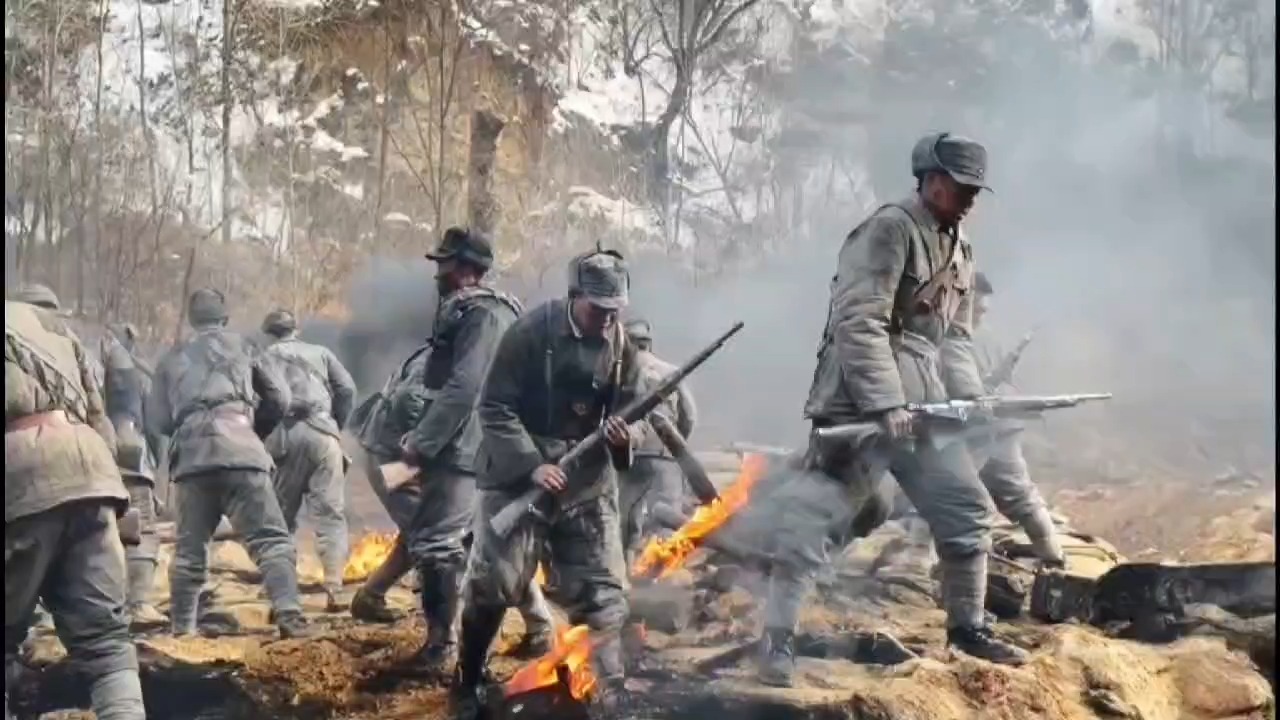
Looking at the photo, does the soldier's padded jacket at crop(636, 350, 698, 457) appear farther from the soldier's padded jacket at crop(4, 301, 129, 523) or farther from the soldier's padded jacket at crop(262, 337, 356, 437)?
the soldier's padded jacket at crop(4, 301, 129, 523)

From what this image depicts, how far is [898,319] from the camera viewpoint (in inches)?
199

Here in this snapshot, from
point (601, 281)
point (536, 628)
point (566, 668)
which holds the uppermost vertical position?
point (601, 281)

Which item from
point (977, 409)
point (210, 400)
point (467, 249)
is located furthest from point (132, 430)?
point (977, 409)

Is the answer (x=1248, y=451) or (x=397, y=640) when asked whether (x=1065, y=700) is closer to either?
(x=1248, y=451)

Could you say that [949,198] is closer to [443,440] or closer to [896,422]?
[896,422]

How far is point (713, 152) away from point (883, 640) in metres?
1.84

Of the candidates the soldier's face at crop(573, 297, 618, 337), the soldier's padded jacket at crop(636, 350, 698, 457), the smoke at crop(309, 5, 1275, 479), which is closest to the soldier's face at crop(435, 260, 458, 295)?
the smoke at crop(309, 5, 1275, 479)

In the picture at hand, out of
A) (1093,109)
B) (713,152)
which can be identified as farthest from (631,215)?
(1093,109)

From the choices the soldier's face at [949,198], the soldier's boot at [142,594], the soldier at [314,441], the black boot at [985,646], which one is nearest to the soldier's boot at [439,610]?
the soldier at [314,441]

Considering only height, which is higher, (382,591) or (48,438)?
(48,438)

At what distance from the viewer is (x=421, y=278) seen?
5.59 metres

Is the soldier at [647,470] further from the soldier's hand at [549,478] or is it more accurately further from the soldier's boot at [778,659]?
the soldier's boot at [778,659]

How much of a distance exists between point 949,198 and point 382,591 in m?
2.42

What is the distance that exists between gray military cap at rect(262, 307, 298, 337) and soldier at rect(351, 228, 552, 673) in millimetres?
432
